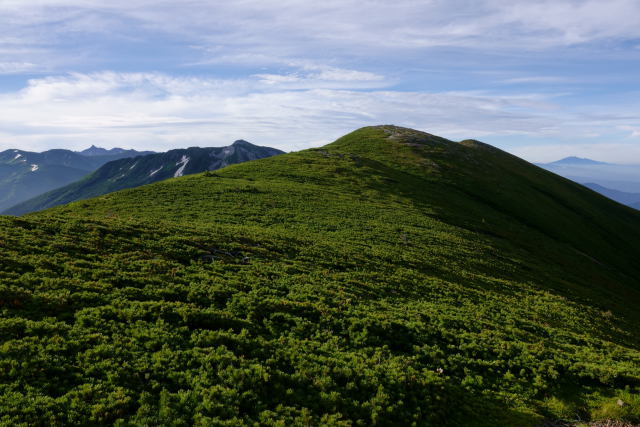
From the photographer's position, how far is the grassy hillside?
1289 cm

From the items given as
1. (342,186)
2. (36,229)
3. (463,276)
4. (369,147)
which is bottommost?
(463,276)

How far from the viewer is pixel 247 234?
35.8 m

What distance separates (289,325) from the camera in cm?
1945

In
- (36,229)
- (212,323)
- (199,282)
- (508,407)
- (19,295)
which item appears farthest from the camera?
(36,229)

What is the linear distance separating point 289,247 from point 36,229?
815 inches

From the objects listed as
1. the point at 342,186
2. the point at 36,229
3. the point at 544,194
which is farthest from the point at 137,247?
the point at 544,194

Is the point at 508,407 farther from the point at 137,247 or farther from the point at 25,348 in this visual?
the point at 137,247

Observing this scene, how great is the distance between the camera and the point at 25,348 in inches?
520

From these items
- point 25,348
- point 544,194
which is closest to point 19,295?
point 25,348

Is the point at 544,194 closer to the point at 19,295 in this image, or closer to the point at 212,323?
the point at 212,323

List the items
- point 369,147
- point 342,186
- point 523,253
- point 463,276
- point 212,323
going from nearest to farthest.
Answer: point 212,323
point 463,276
point 523,253
point 342,186
point 369,147

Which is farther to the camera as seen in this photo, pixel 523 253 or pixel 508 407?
pixel 523 253

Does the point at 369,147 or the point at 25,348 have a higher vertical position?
the point at 369,147

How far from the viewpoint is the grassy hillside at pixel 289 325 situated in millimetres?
12891
